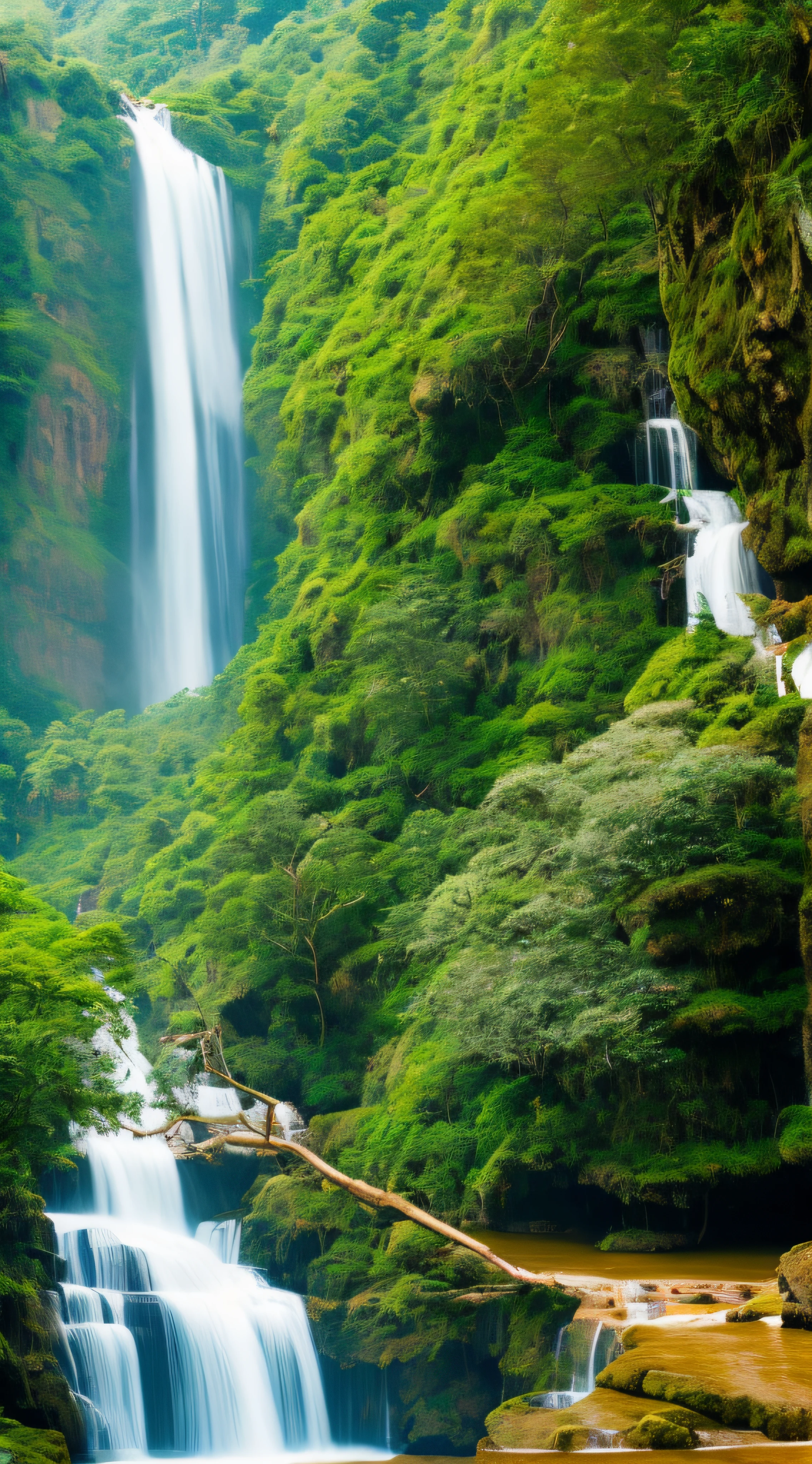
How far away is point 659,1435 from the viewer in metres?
9.98

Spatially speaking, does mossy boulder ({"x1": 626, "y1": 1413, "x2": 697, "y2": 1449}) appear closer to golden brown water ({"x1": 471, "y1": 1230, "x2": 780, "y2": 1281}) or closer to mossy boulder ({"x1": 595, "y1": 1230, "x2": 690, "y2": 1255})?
golden brown water ({"x1": 471, "y1": 1230, "x2": 780, "y2": 1281})

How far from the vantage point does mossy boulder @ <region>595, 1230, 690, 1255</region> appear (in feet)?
56.0

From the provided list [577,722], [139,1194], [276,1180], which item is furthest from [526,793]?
[139,1194]

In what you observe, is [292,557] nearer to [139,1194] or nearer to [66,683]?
[66,683]

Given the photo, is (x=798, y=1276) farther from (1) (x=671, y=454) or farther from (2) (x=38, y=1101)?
(1) (x=671, y=454)

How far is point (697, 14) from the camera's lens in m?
23.8

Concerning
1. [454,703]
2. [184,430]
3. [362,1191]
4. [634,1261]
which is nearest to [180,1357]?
[362,1191]

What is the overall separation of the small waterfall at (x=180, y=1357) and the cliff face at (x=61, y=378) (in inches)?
Result: 1162

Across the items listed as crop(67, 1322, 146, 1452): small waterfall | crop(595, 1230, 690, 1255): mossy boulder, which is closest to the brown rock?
crop(595, 1230, 690, 1255): mossy boulder

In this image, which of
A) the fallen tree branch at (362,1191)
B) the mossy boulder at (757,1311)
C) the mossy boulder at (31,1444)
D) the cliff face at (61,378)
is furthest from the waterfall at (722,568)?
the cliff face at (61,378)

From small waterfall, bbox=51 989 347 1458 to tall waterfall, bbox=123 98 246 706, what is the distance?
30766 mm

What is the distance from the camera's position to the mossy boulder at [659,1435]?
390 inches

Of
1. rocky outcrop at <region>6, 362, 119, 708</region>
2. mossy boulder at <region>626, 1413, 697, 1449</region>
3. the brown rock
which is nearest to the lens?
mossy boulder at <region>626, 1413, 697, 1449</region>

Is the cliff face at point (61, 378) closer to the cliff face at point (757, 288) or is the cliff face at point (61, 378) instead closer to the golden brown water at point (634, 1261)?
the cliff face at point (757, 288)
